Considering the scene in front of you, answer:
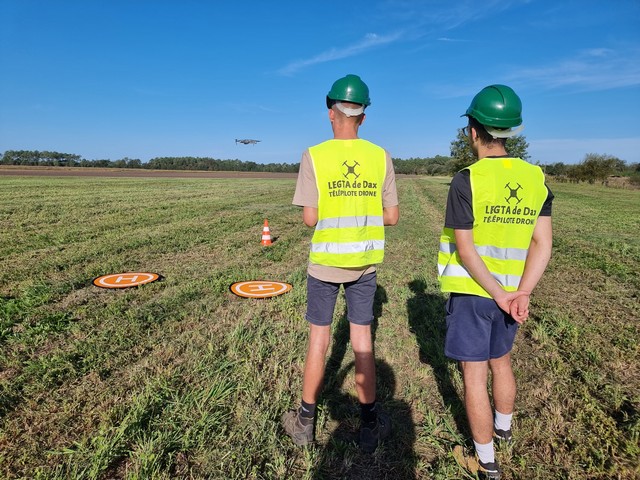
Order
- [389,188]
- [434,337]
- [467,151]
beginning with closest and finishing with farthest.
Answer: [389,188] → [434,337] → [467,151]

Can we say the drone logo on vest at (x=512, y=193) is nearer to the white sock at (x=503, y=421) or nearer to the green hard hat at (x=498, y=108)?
the green hard hat at (x=498, y=108)

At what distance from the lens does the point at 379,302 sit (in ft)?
17.5

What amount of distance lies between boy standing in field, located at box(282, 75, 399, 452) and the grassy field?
0.34m

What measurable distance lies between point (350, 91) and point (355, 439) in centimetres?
244

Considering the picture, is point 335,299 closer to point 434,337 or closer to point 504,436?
point 504,436

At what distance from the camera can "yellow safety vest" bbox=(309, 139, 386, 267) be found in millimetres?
2299

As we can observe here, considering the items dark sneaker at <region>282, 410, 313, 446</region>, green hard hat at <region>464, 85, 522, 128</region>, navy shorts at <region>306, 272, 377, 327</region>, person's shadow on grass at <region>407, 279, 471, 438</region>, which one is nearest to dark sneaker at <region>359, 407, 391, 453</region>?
dark sneaker at <region>282, 410, 313, 446</region>

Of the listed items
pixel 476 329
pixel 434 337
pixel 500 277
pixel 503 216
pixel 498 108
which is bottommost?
pixel 434 337

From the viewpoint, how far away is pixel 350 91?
2.27m

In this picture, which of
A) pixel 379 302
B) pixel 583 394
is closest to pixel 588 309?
pixel 583 394

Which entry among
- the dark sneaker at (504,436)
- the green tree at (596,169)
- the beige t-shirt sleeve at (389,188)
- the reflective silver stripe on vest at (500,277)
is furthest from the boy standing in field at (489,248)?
the green tree at (596,169)

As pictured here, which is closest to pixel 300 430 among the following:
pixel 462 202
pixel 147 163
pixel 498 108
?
pixel 462 202

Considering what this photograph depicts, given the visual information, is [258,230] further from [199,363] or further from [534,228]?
[534,228]

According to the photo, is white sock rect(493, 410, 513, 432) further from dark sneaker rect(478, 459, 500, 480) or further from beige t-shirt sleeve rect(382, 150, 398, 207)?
beige t-shirt sleeve rect(382, 150, 398, 207)
